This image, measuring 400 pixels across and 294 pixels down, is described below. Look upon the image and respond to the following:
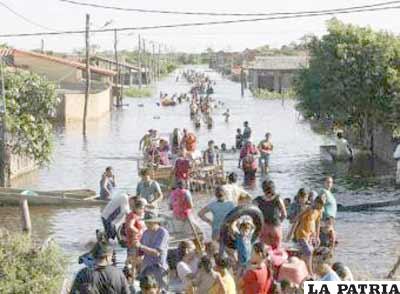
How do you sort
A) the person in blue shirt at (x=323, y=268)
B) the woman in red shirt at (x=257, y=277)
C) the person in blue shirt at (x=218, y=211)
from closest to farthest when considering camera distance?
the person in blue shirt at (x=323, y=268) < the woman in red shirt at (x=257, y=277) < the person in blue shirt at (x=218, y=211)

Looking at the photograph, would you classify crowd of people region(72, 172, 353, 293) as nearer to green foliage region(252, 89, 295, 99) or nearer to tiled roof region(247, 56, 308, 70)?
green foliage region(252, 89, 295, 99)

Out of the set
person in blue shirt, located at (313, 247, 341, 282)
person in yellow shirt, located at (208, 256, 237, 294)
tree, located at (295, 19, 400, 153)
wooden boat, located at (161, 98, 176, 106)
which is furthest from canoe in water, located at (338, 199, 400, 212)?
wooden boat, located at (161, 98, 176, 106)

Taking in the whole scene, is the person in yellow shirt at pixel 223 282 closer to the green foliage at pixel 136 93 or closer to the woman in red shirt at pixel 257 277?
the woman in red shirt at pixel 257 277

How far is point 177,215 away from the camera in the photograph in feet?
57.6

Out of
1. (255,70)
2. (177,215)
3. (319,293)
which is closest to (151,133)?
(177,215)

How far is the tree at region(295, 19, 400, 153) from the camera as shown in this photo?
37.1m

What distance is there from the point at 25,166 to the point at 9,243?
2044 centimetres

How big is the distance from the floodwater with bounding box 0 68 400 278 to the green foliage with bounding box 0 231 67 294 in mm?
4357

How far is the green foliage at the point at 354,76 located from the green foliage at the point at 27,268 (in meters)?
24.0

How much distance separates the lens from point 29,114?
31.1 metres

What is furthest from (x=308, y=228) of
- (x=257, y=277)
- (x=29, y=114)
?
(x=29, y=114)

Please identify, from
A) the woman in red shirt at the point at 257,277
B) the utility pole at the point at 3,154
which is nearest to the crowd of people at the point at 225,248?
the woman in red shirt at the point at 257,277

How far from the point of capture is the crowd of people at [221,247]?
11805 millimetres

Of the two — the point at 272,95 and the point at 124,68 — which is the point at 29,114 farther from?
the point at 124,68
